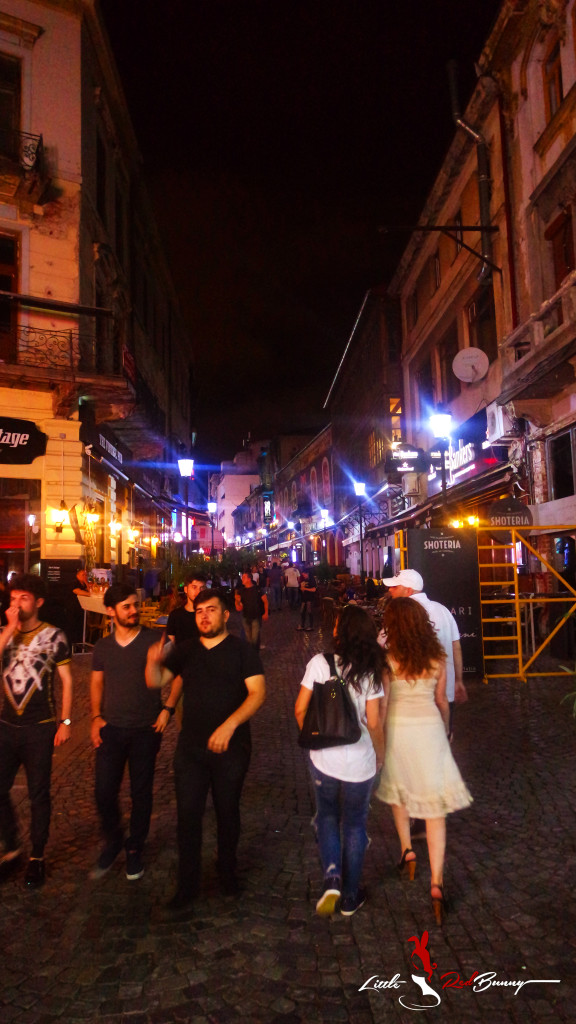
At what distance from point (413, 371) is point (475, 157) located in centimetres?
857

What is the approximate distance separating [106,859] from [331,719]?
6.27ft

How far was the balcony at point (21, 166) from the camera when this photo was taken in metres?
14.6

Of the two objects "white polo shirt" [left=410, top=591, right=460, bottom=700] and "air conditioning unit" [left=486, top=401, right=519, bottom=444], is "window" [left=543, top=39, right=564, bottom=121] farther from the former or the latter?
"white polo shirt" [left=410, top=591, right=460, bottom=700]

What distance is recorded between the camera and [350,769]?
138 inches

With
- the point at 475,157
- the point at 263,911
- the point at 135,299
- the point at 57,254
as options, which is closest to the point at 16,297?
the point at 57,254

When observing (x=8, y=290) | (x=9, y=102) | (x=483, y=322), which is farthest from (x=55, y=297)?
(x=483, y=322)

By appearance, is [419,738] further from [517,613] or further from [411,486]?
[411,486]

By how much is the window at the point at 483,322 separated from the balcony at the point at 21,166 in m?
11.4

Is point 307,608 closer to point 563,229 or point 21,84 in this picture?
point 563,229

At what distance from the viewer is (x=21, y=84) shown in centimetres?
1542

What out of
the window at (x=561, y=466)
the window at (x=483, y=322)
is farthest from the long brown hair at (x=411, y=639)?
the window at (x=483, y=322)

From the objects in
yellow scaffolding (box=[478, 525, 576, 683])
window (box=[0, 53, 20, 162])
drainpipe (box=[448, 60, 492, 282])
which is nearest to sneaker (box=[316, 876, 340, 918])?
yellow scaffolding (box=[478, 525, 576, 683])

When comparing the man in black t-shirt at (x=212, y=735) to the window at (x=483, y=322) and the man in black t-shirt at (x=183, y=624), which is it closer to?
the man in black t-shirt at (x=183, y=624)

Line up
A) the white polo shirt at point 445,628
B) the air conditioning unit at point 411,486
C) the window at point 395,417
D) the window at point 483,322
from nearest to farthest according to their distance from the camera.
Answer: the white polo shirt at point 445,628, the window at point 483,322, the air conditioning unit at point 411,486, the window at point 395,417
